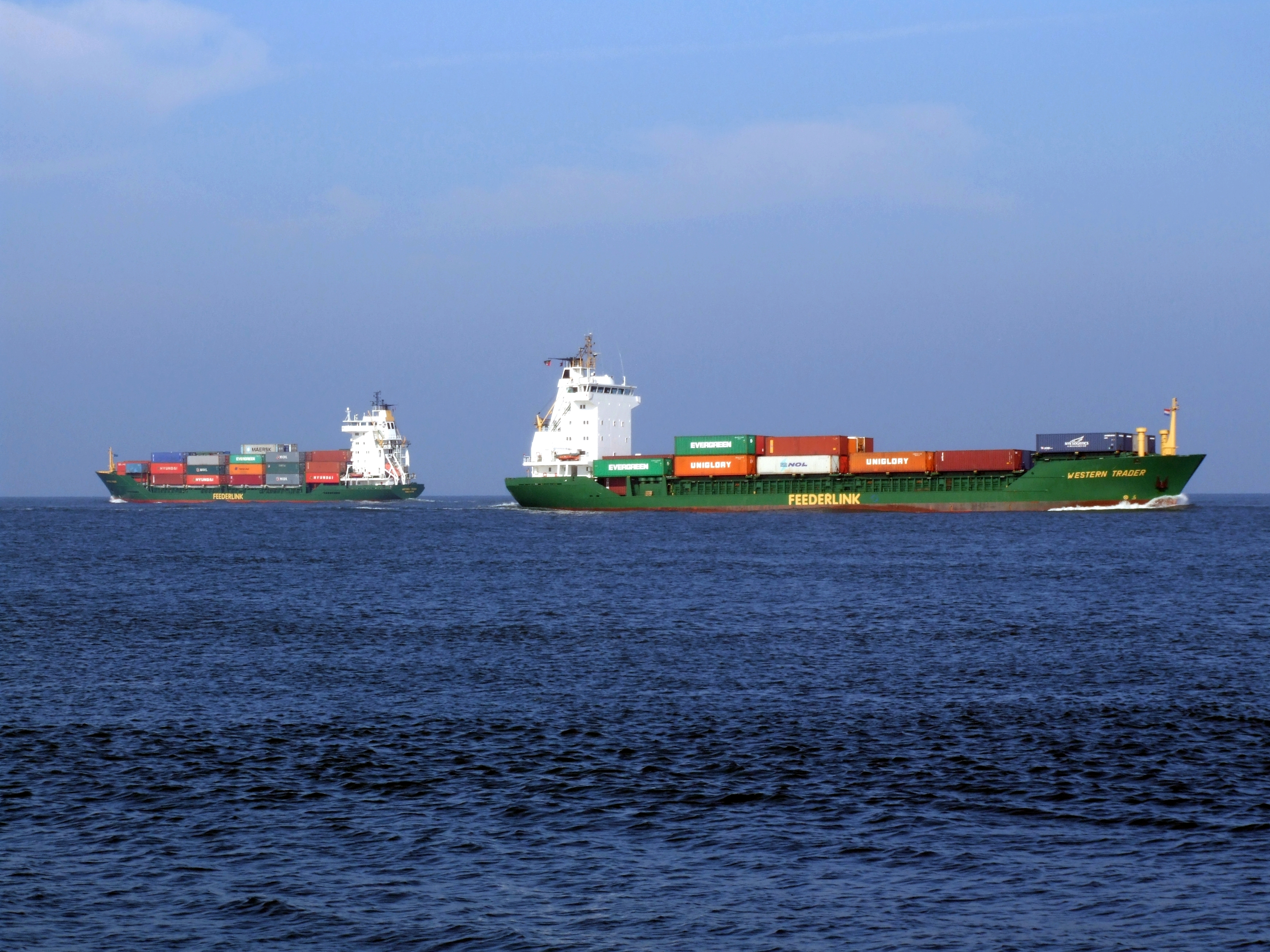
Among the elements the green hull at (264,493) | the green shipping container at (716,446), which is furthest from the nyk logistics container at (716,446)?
the green hull at (264,493)

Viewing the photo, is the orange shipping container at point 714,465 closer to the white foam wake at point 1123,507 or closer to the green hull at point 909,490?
the green hull at point 909,490

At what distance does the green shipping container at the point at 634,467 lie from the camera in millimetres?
97250

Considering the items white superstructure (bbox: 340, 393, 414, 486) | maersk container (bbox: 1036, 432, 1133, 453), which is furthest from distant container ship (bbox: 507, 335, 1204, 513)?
white superstructure (bbox: 340, 393, 414, 486)

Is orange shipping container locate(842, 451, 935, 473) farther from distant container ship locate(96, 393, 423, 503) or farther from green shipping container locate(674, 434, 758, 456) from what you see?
distant container ship locate(96, 393, 423, 503)

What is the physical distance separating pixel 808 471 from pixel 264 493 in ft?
263

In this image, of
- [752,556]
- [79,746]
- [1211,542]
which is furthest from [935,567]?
[79,746]

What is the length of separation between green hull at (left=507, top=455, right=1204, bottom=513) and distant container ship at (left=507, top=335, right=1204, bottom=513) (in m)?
0.10

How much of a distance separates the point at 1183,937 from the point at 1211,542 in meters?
60.3

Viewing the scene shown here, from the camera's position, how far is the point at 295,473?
146625mm

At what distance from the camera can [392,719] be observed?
71.5 feet

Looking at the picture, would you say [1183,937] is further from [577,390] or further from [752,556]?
[577,390]

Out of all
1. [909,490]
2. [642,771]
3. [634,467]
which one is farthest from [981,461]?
[642,771]

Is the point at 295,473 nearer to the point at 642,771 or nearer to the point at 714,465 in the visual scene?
the point at 714,465

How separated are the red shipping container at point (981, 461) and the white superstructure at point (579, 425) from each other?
29.3 metres
